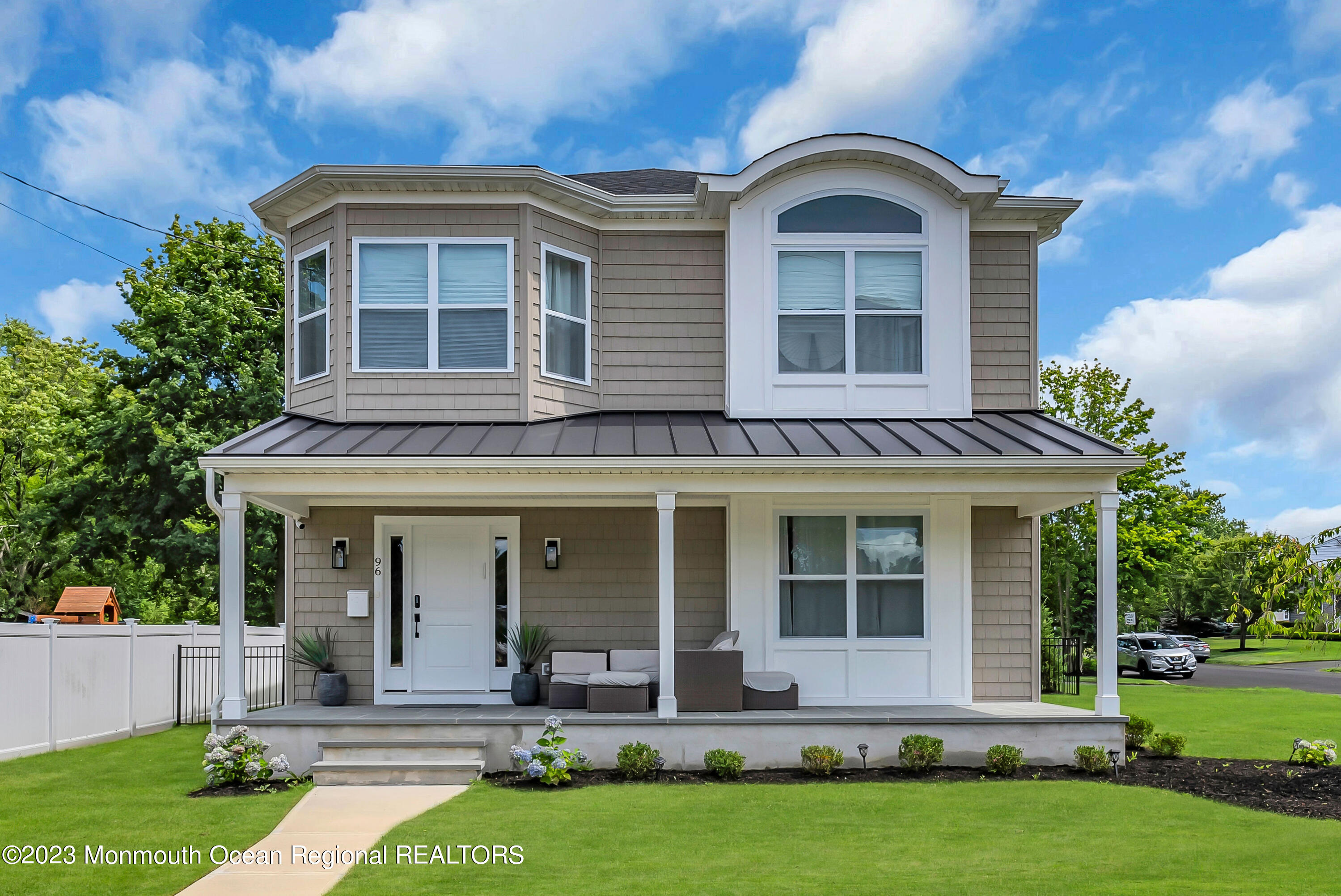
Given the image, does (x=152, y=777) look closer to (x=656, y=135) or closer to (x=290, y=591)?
(x=290, y=591)

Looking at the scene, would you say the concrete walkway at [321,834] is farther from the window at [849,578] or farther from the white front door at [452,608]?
the window at [849,578]

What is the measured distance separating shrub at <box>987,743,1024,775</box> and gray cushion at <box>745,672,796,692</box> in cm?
199

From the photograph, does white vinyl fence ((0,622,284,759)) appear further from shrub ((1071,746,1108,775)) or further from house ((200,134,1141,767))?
shrub ((1071,746,1108,775))

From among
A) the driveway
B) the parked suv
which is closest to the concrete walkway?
the driveway

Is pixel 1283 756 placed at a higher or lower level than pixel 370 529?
lower

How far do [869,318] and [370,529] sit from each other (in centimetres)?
608

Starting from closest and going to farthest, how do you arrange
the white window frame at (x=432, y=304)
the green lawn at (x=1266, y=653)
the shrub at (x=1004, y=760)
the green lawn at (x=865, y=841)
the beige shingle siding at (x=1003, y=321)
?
1. the green lawn at (x=865, y=841)
2. the shrub at (x=1004, y=760)
3. the white window frame at (x=432, y=304)
4. the beige shingle siding at (x=1003, y=321)
5. the green lawn at (x=1266, y=653)

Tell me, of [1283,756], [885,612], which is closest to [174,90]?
[885,612]

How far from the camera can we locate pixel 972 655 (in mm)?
11078

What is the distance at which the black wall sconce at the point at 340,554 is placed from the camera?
11.1 m

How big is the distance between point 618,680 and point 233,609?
3665mm

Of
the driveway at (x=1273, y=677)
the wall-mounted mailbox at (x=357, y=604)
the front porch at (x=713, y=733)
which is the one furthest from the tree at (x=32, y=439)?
the driveway at (x=1273, y=677)

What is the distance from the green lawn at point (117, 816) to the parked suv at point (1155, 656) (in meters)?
22.8

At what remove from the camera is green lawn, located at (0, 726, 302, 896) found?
606 centimetres
